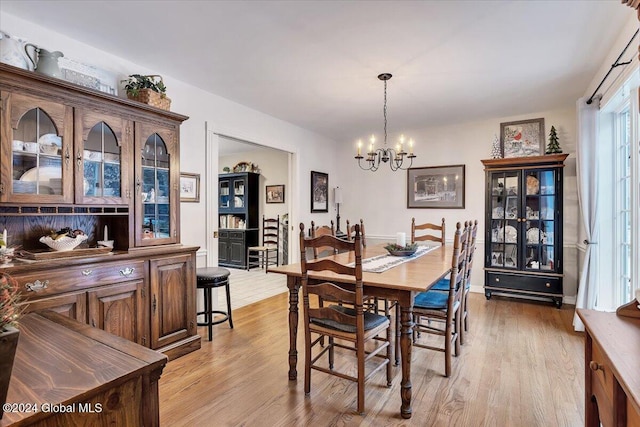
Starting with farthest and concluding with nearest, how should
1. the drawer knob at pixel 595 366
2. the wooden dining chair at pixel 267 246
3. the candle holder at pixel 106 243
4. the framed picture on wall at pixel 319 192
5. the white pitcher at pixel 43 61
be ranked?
1. the wooden dining chair at pixel 267 246
2. the framed picture on wall at pixel 319 192
3. the candle holder at pixel 106 243
4. the white pitcher at pixel 43 61
5. the drawer knob at pixel 595 366

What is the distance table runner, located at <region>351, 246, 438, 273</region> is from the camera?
2.46 m

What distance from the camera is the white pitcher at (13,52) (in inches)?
78.9

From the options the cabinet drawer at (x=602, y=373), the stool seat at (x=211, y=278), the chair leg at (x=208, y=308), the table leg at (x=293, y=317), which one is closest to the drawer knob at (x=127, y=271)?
the stool seat at (x=211, y=278)

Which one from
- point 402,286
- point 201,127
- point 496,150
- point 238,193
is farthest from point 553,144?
point 238,193

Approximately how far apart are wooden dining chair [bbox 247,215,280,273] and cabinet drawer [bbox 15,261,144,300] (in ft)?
14.1

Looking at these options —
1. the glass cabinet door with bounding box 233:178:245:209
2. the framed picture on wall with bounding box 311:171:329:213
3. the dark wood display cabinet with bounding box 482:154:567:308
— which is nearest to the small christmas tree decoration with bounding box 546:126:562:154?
the dark wood display cabinet with bounding box 482:154:567:308

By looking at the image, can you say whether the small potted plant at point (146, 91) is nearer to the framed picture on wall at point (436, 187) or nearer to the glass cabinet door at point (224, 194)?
the framed picture on wall at point (436, 187)

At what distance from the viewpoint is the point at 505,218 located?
449 centimetres

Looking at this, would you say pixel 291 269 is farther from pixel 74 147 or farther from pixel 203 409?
pixel 74 147

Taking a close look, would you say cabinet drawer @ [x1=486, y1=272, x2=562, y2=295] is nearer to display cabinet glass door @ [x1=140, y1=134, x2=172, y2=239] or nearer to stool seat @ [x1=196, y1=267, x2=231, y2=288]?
stool seat @ [x1=196, y1=267, x2=231, y2=288]

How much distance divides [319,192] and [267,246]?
79.6 inches

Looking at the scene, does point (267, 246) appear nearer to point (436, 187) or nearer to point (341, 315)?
point (436, 187)

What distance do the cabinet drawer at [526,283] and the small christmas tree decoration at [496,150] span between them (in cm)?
160

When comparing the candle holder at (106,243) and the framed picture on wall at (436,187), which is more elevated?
the framed picture on wall at (436,187)
